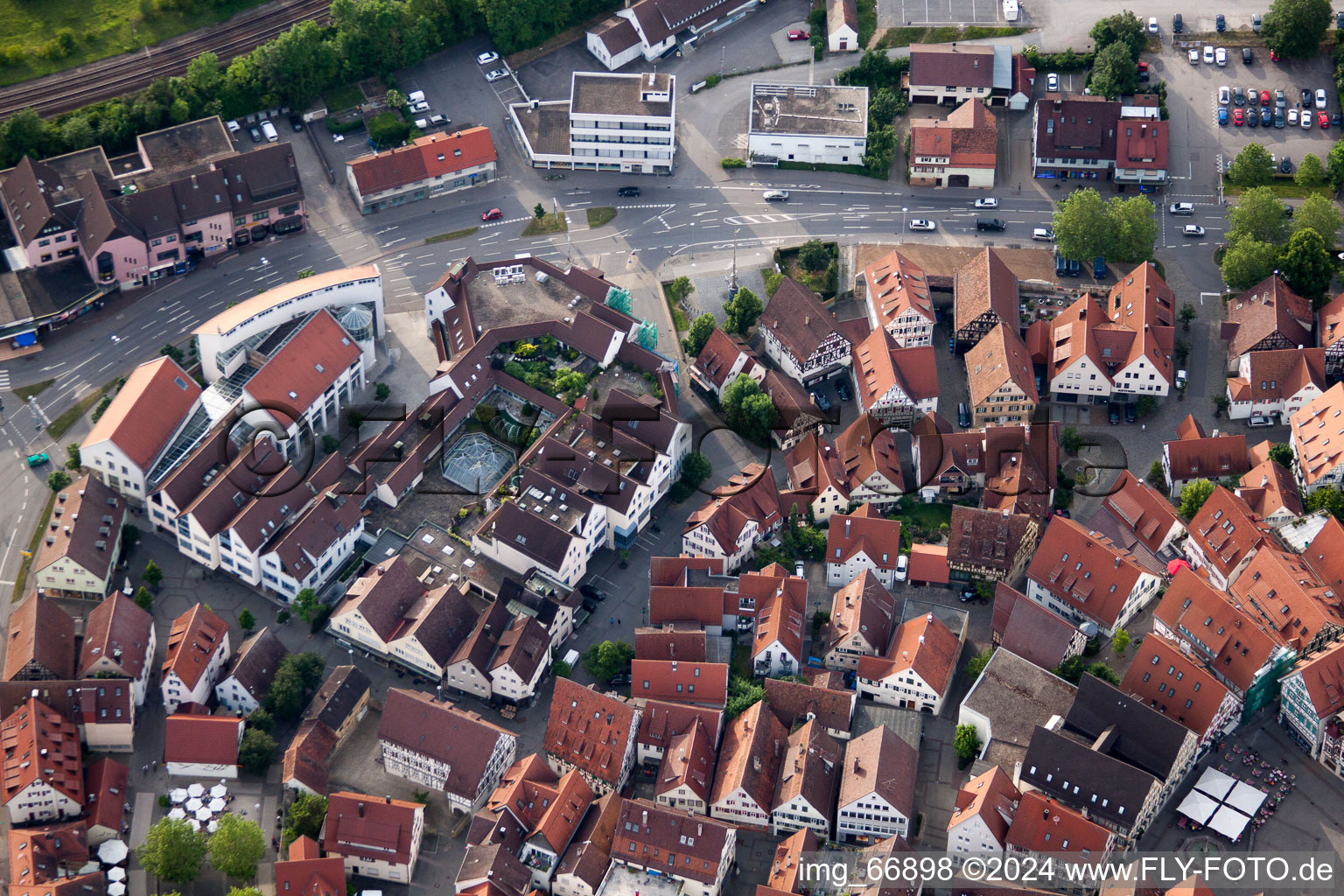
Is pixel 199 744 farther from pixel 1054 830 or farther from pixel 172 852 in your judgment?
pixel 1054 830

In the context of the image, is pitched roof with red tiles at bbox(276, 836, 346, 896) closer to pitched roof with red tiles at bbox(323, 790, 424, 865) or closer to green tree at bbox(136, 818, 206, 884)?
pitched roof with red tiles at bbox(323, 790, 424, 865)

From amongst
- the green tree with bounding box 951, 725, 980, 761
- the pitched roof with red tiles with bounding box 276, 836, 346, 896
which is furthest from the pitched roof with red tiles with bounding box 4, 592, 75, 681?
the green tree with bounding box 951, 725, 980, 761

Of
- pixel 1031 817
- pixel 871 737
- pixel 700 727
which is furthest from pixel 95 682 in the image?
pixel 1031 817

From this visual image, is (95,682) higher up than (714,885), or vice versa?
(95,682)

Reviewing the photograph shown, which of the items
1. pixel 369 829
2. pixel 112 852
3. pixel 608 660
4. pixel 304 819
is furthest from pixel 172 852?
pixel 608 660

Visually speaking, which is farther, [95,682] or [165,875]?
[95,682]

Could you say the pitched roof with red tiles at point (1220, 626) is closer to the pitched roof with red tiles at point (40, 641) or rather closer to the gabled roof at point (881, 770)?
the gabled roof at point (881, 770)

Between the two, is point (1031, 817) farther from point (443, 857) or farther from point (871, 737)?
point (443, 857)
